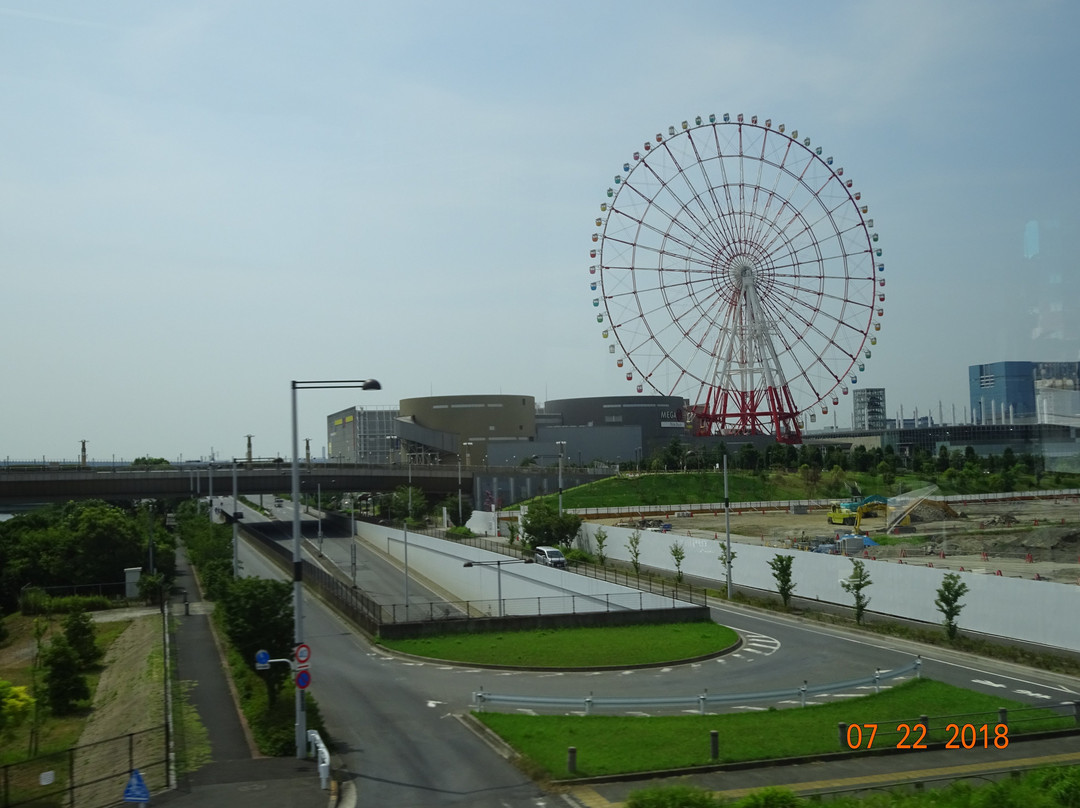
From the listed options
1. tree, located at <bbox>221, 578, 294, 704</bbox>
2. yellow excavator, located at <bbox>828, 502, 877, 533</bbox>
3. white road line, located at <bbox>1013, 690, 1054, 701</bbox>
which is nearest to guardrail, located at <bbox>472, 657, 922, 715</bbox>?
white road line, located at <bbox>1013, 690, 1054, 701</bbox>

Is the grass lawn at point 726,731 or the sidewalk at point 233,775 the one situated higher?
the sidewalk at point 233,775

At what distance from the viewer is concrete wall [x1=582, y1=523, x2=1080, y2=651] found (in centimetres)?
3234

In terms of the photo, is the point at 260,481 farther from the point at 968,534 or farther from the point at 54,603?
the point at 968,534

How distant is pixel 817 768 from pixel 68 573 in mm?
46114

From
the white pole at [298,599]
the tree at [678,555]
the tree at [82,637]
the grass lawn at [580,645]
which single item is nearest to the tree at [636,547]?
the tree at [678,555]

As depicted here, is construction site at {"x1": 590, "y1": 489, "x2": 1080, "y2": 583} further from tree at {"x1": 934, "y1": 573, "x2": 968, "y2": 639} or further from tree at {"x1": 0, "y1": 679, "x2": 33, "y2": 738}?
tree at {"x1": 0, "y1": 679, "x2": 33, "y2": 738}

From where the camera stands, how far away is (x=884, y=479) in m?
101

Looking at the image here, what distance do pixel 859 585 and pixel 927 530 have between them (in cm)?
2654

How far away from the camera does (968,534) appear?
2137 inches

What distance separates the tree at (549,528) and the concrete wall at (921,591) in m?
10.4

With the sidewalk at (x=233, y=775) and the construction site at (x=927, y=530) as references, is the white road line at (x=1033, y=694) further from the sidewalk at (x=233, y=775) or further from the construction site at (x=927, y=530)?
the sidewalk at (x=233, y=775)

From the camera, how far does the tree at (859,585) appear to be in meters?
37.3

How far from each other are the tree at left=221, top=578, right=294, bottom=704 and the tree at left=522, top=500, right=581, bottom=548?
131ft
